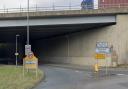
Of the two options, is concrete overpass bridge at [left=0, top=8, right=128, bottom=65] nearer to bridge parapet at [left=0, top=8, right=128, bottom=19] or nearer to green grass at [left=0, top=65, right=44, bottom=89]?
bridge parapet at [left=0, top=8, right=128, bottom=19]

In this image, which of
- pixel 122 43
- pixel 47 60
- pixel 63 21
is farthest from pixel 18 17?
pixel 47 60

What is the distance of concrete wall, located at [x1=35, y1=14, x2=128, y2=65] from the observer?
5894 centimetres

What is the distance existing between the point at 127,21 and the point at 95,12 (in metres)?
4.42

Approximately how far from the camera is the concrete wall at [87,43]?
5894 cm

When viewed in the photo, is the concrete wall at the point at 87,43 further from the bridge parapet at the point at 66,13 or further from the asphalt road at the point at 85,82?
the asphalt road at the point at 85,82

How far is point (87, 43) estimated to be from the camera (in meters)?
64.6

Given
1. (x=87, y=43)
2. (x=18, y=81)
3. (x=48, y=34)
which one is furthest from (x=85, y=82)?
(x=48, y=34)

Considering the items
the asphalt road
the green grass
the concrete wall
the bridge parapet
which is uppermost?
the bridge parapet

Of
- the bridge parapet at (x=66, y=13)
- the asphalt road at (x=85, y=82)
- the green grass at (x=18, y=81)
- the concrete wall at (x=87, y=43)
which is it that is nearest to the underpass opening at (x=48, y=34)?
the concrete wall at (x=87, y=43)

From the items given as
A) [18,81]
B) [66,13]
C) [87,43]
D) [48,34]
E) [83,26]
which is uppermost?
[66,13]

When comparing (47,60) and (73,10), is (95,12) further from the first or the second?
(47,60)

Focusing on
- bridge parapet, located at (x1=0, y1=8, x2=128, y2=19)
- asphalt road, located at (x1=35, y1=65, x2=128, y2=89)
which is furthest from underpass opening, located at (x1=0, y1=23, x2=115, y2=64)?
asphalt road, located at (x1=35, y1=65, x2=128, y2=89)

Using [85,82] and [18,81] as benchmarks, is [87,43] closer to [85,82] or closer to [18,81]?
[85,82]

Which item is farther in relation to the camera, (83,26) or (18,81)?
(83,26)
